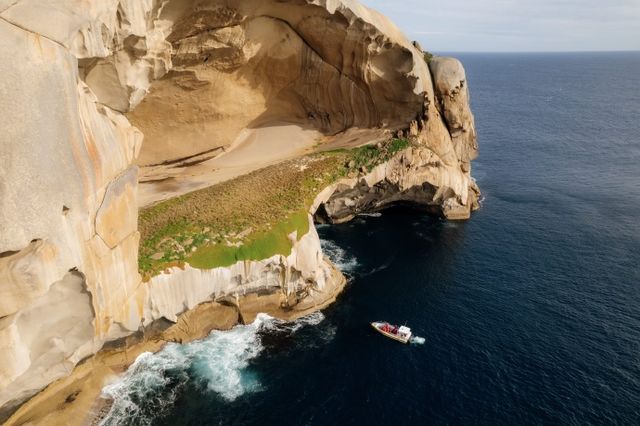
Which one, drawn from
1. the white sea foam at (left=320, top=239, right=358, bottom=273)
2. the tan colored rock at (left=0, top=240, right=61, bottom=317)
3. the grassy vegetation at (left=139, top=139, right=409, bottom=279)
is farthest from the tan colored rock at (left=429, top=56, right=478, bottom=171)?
the tan colored rock at (left=0, top=240, right=61, bottom=317)

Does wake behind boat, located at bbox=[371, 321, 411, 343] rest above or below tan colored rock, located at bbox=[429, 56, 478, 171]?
below

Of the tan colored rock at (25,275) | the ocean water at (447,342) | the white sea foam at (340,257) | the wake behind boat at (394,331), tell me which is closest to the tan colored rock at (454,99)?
the ocean water at (447,342)

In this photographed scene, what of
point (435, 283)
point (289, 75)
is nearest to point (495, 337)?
point (435, 283)

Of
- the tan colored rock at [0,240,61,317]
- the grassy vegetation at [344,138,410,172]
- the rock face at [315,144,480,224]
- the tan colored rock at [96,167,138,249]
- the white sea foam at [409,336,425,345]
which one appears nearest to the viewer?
the tan colored rock at [0,240,61,317]

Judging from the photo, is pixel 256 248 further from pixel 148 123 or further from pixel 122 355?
pixel 148 123

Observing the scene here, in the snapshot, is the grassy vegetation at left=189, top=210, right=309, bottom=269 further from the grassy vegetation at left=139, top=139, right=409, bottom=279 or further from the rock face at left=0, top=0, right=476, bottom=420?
the rock face at left=0, top=0, right=476, bottom=420

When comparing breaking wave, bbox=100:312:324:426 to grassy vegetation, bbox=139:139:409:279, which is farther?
grassy vegetation, bbox=139:139:409:279

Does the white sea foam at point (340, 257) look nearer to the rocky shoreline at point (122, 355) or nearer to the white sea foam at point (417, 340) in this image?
the rocky shoreline at point (122, 355)

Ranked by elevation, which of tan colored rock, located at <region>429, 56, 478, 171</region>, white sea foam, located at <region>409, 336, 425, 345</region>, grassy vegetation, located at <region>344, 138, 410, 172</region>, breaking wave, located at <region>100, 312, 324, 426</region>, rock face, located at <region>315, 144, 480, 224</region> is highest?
tan colored rock, located at <region>429, 56, 478, 171</region>
